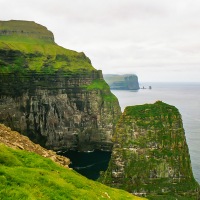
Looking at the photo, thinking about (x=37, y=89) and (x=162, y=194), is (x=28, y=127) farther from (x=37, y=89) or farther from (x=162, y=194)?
A: (x=162, y=194)

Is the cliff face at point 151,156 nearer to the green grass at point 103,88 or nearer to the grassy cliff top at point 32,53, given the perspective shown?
the grassy cliff top at point 32,53

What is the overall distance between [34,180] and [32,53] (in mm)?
132207

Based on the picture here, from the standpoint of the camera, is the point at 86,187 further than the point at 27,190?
Yes

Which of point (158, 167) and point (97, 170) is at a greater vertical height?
point (158, 167)

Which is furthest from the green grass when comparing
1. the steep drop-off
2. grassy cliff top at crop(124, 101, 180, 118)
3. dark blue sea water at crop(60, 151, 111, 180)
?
the steep drop-off

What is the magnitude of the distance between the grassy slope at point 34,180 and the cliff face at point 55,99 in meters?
106

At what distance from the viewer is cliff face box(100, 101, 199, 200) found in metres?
83.5

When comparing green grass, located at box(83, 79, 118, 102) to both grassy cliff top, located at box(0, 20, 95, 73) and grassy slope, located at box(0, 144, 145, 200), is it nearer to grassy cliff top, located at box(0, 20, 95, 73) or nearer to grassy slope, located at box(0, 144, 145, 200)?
grassy cliff top, located at box(0, 20, 95, 73)

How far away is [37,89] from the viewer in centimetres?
14475

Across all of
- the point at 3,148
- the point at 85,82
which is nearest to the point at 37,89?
the point at 85,82

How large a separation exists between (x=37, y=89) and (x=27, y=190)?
12310 cm

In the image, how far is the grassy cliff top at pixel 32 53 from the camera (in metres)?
141

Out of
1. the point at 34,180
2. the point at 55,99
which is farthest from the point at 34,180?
the point at 55,99

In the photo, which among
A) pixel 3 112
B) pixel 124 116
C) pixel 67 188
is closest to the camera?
pixel 67 188
